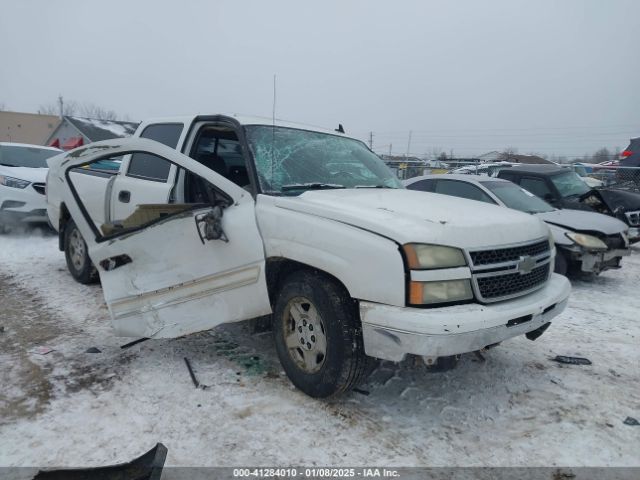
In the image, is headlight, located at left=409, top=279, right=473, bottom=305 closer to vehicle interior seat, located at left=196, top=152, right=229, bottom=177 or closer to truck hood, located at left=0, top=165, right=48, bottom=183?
vehicle interior seat, located at left=196, top=152, right=229, bottom=177

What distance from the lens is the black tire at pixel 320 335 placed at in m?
2.71

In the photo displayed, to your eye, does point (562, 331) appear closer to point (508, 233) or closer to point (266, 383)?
point (508, 233)

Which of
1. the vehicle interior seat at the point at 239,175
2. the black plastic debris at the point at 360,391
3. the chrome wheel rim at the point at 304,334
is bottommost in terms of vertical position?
the black plastic debris at the point at 360,391

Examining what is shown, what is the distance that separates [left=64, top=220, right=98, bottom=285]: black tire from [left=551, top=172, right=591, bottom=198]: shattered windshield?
288 inches

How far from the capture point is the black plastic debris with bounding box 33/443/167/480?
2.21m

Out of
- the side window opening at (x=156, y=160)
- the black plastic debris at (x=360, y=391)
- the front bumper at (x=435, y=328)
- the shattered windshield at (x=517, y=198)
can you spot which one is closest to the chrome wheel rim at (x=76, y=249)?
the side window opening at (x=156, y=160)

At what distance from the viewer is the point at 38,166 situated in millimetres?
8898

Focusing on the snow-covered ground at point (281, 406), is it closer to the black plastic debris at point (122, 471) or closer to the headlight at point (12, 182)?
the black plastic debris at point (122, 471)

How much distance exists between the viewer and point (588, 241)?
20.0ft

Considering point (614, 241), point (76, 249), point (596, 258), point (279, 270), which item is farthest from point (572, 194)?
point (76, 249)

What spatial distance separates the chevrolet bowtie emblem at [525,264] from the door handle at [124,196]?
3479mm

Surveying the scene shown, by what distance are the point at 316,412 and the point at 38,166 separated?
335 inches

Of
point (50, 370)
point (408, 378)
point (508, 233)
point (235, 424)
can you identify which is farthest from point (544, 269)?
point (50, 370)

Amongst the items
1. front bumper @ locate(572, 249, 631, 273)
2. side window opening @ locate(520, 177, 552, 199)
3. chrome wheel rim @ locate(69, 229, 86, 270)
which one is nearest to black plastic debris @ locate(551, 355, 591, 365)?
front bumper @ locate(572, 249, 631, 273)
